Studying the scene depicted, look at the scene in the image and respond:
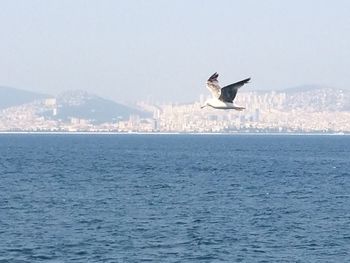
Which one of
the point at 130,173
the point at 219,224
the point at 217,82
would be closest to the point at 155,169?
the point at 130,173

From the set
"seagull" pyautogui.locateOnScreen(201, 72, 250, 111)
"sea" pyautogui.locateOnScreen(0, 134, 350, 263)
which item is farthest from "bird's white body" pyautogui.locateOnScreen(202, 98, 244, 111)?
"sea" pyautogui.locateOnScreen(0, 134, 350, 263)

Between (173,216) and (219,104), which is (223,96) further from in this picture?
(173,216)

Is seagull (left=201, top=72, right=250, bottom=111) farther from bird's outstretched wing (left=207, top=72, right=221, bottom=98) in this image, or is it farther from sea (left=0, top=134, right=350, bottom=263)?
sea (left=0, top=134, right=350, bottom=263)

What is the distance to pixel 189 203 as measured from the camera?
228 ft

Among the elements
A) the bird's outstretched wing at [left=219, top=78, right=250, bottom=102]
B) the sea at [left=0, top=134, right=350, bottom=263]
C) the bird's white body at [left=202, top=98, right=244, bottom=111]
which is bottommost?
the sea at [left=0, top=134, right=350, bottom=263]

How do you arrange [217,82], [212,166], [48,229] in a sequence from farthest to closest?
[212,166] → [48,229] → [217,82]

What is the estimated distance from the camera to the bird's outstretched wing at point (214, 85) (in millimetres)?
23448

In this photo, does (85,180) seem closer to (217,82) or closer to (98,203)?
(98,203)

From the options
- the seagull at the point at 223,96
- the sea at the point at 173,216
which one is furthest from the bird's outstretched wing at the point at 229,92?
the sea at the point at 173,216

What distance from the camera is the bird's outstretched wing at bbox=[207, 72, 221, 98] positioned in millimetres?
23448

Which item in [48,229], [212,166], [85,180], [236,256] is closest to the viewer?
[236,256]

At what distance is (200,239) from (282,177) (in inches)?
2122

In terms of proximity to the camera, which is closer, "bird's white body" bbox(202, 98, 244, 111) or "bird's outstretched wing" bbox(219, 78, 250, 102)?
"bird's outstretched wing" bbox(219, 78, 250, 102)

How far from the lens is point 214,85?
2361 centimetres
